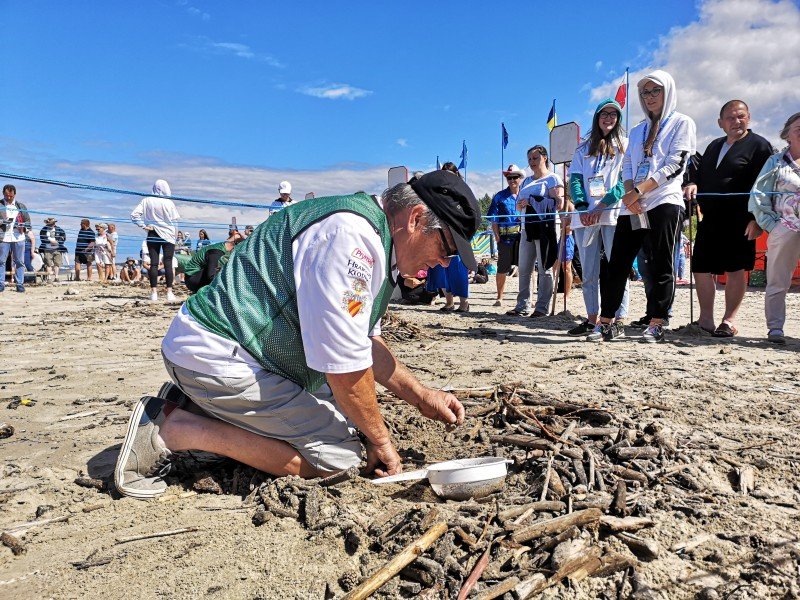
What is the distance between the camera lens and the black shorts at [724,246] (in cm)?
614

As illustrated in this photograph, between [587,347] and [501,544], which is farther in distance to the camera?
[587,347]

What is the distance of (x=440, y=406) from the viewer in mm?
2908

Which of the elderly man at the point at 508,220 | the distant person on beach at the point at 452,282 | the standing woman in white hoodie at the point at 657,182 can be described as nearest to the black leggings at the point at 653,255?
the standing woman in white hoodie at the point at 657,182

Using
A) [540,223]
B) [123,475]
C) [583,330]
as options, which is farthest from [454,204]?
[540,223]

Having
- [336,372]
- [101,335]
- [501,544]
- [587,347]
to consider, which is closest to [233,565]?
[336,372]

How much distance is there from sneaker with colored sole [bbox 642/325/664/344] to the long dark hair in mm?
1865

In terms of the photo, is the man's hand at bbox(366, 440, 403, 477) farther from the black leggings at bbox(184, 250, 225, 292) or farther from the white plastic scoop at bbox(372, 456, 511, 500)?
the black leggings at bbox(184, 250, 225, 292)

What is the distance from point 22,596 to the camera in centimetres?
195

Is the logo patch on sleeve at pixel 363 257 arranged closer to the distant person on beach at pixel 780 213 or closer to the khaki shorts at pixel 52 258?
the distant person on beach at pixel 780 213

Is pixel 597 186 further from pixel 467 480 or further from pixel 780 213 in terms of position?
pixel 467 480

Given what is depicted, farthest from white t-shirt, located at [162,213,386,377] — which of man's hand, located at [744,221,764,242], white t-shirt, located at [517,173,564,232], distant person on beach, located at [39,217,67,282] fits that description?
distant person on beach, located at [39,217,67,282]

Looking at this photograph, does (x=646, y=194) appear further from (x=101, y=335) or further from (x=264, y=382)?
(x=101, y=335)

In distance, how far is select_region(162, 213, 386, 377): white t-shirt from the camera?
7.55 ft

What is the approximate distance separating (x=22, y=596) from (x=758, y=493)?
288cm
